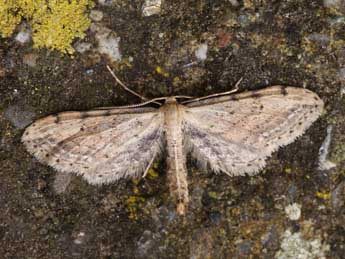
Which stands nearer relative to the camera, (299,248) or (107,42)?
(107,42)

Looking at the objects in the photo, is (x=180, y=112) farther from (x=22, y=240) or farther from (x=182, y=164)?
(x=22, y=240)

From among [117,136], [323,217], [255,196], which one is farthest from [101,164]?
[323,217]

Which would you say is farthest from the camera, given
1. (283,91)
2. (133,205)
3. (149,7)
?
(133,205)

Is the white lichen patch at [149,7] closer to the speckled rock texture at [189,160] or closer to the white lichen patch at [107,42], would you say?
the speckled rock texture at [189,160]

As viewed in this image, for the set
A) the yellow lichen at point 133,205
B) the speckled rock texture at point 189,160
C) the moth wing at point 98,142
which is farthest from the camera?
the yellow lichen at point 133,205

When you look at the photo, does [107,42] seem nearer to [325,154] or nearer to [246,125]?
[246,125]

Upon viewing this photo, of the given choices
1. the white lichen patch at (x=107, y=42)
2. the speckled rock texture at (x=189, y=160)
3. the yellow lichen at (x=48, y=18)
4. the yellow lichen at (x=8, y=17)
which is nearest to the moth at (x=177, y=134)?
the speckled rock texture at (x=189, y=160)

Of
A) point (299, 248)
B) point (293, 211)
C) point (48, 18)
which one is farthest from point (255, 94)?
point (48, 18)
